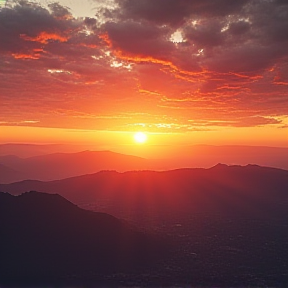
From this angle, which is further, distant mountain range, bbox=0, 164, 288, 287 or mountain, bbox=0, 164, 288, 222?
mountain, bbox=0, 164, 288, 222

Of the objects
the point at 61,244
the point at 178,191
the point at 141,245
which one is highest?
the point at 61,244

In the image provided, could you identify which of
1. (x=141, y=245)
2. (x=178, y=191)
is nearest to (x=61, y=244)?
(x=141, y=245)

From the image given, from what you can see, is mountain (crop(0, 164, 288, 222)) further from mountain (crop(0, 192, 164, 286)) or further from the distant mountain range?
mountain (crop(0, 192, 164, 286))

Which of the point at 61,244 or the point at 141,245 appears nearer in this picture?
the point at 61,244

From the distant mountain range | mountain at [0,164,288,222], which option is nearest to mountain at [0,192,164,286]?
the distant mountain range

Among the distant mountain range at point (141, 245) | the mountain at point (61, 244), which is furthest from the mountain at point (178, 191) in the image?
the mountain at point (61, 244)

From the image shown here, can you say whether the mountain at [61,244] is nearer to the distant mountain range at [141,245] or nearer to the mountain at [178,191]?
the distant mountain range at [141,245]

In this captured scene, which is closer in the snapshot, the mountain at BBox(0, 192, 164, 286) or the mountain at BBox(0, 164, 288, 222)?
the mountain at BBox(0, 192, 164, 286)

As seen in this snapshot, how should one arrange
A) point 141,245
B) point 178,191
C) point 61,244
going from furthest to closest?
1. point 178,191
2. point 141,245
3. point 61,244

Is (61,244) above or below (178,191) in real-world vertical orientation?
above

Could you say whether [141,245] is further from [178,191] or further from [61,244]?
[178,191]
